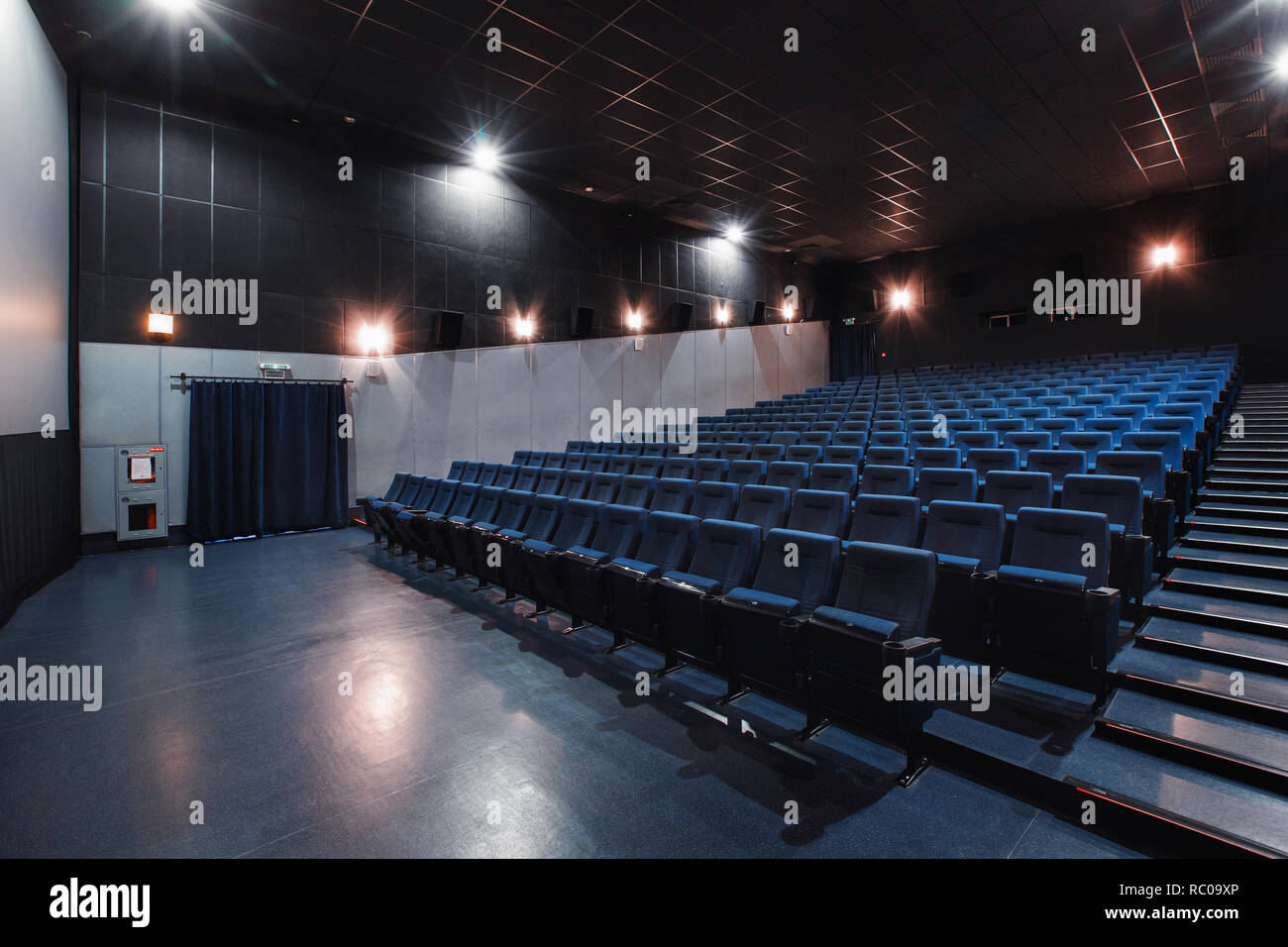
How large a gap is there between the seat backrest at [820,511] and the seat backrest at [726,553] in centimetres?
48

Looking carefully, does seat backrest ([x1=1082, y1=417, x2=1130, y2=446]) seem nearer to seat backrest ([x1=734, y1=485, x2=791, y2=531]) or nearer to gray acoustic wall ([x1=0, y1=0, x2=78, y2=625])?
seat backrest ([x1=734, y1=485, x2=791, y2=531])

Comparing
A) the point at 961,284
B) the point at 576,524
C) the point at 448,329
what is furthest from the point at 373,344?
the point at 961,284

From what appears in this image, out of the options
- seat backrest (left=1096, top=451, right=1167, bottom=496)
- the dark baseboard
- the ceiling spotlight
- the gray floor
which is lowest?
the gray floor

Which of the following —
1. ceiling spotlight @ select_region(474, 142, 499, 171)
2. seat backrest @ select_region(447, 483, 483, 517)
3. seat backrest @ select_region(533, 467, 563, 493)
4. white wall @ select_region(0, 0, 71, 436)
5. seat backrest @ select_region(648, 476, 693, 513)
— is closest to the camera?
white wall @ select_region(0, 0, 71, 436)

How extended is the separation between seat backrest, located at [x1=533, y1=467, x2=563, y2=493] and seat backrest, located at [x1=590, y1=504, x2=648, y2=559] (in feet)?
4.72

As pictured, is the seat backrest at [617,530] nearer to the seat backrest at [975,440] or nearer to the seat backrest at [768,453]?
the seat backrest at [768,453]

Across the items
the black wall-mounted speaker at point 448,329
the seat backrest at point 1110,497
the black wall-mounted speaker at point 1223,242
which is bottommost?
the seat backrest at point 1110,497

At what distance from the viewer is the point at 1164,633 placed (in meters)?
2.50

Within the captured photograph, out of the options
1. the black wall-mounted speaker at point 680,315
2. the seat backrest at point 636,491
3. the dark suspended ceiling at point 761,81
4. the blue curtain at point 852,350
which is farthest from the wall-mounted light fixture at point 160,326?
the blue curtain at point 852,350

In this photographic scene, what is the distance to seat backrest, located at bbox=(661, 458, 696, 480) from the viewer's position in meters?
4.71

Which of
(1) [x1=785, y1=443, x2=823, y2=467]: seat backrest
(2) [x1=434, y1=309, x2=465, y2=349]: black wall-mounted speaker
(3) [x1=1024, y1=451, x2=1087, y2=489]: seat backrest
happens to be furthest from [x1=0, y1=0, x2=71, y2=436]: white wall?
(3) [x1=1024, y1=451, x2=1087, y2=489]: seat backrest

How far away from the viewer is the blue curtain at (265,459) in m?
5.93
